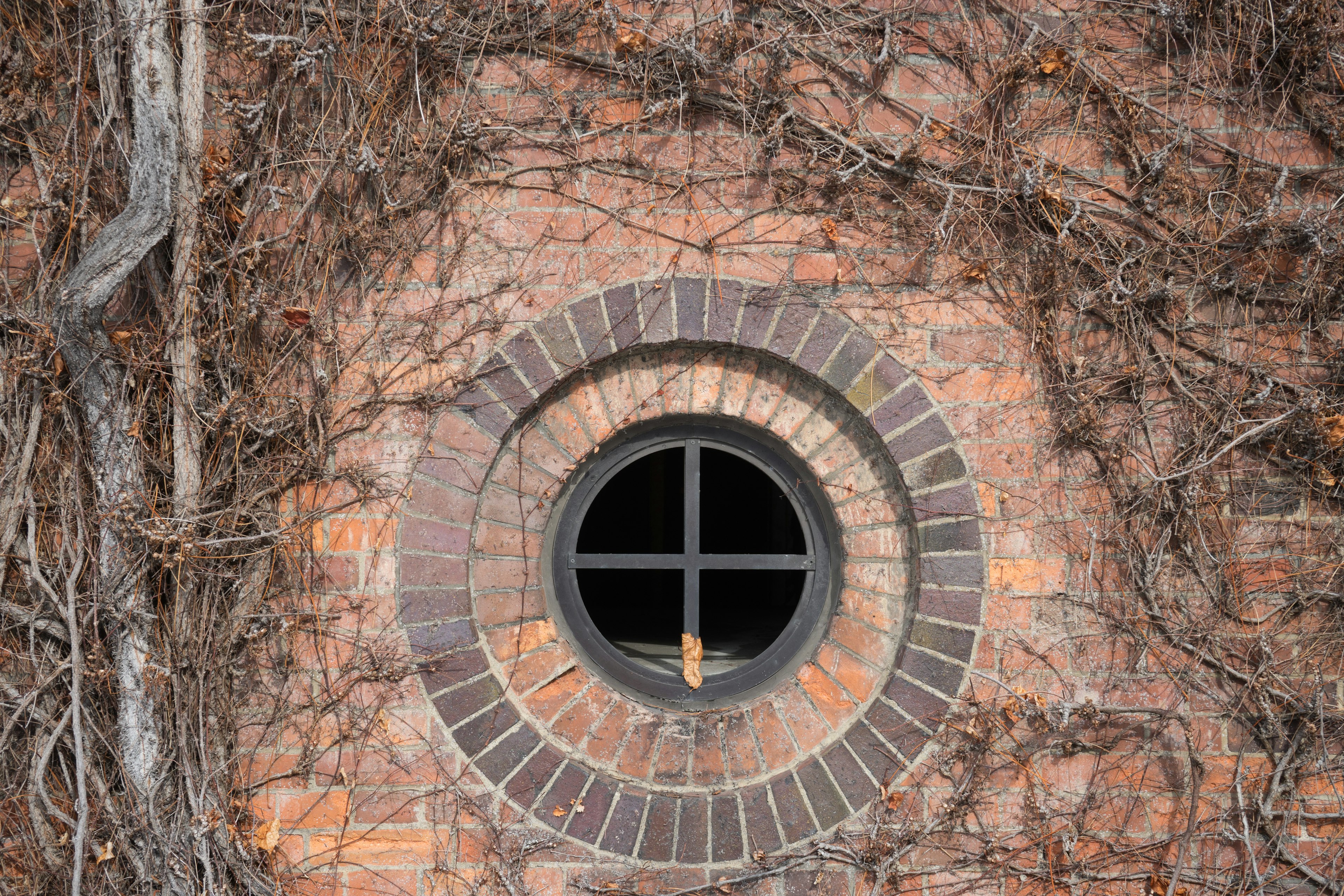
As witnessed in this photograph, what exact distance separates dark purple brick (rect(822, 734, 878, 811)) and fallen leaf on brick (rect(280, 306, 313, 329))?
1.86 meters

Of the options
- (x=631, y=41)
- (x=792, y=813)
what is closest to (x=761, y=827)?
(x=792, y=813)

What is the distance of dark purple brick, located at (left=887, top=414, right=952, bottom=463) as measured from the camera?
7.84 ft

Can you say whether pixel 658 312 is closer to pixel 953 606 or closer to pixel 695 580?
pixel 695 580

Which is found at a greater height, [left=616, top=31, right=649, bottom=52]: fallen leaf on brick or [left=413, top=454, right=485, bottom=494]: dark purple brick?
[left=616, top=31, right=649, bottom=52]: fallen leaf on brick

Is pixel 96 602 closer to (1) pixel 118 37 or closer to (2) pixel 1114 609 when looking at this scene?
(1) pixel 118 37

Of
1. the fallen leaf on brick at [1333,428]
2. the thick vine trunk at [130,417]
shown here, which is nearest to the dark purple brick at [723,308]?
the thick vine trunk at [130,417]

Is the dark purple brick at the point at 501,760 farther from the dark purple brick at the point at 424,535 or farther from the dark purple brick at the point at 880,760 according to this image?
the dark purple brick at the point at 880,760

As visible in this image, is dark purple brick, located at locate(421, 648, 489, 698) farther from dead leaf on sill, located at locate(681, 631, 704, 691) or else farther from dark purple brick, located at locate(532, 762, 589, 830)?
dead leaf on sill, located at locate(681, 631, 704, 691)

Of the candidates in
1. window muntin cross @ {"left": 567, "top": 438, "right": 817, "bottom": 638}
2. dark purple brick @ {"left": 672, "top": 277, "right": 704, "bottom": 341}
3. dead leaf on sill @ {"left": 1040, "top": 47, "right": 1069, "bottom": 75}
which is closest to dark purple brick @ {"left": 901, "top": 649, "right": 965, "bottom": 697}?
Result: window muntin cross @ {"left": 567, "top": 438, "right": 817, "bottom": 638}

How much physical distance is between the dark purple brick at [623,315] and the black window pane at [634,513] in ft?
11.7

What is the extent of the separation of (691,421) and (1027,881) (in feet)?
5.09

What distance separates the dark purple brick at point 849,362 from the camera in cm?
240

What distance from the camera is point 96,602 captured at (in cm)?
230

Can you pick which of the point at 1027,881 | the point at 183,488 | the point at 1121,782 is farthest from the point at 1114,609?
the point at 183,488
